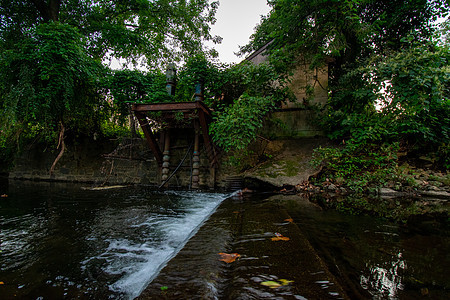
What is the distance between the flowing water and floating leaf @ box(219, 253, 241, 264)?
470mm

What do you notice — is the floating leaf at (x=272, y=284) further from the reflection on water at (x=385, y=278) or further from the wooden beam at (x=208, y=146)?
the wooden beam at (x=208, y=146)

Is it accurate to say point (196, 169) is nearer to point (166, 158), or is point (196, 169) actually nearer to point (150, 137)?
point (166, 158)

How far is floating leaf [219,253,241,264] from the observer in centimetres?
141

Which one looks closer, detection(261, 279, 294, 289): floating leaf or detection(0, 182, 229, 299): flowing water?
detection(261, 279, 294, 289): floating leaf

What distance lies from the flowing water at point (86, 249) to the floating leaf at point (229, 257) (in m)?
0.47

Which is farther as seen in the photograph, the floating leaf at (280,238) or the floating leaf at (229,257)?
the floating leaf at (280,238)

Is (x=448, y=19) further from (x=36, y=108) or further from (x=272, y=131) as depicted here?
(x=36, y=108)

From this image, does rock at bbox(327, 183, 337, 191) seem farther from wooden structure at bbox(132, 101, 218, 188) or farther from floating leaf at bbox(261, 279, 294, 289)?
floating leaf at bbox(261, 279, 294, 289)

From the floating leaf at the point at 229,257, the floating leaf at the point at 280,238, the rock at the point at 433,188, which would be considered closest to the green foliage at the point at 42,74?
the floating leaf at the point at 229,257

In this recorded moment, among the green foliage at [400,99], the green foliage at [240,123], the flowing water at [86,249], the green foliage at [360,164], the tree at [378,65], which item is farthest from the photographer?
the green foliage at [240,123]

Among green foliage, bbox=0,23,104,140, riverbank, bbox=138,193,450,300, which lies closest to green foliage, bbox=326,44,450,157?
riverbank, bbox=138,193,450,300

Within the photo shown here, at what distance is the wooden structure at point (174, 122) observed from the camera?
20.7 feet

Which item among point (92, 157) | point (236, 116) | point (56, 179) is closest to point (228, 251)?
point (236, 116)

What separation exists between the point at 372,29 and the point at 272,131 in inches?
168
